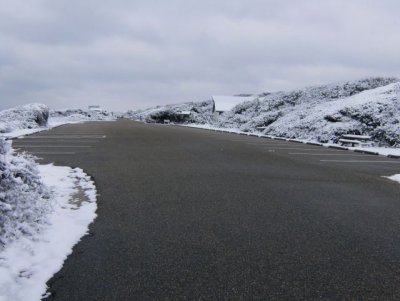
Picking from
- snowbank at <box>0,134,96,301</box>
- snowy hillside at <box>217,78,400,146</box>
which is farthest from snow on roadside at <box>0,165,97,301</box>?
Answer: snowy hillside at <box>217,78,400,146</box>

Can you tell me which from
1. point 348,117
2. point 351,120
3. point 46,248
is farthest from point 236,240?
point 348,117

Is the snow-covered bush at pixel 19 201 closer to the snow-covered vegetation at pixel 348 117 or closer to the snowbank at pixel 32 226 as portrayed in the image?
the snowbank at pixel 32 226

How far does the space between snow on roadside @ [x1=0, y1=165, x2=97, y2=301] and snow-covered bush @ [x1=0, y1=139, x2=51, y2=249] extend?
12 cm

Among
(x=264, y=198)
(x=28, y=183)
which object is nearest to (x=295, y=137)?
(x=264, y=198)

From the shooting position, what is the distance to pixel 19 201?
5680 mm

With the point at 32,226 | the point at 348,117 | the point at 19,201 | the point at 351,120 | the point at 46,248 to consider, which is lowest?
the point at 46,248

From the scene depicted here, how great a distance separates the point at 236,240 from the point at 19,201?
9.77 feet

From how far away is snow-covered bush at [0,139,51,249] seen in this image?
5.07 metres

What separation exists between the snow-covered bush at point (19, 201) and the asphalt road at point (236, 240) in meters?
0.79

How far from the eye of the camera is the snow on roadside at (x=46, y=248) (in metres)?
3.99

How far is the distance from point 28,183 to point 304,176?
22.3ft

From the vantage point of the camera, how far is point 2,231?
4965 mm

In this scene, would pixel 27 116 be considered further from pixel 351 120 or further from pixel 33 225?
pixel 33 225

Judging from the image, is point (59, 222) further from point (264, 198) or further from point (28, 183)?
point (264, 198)
